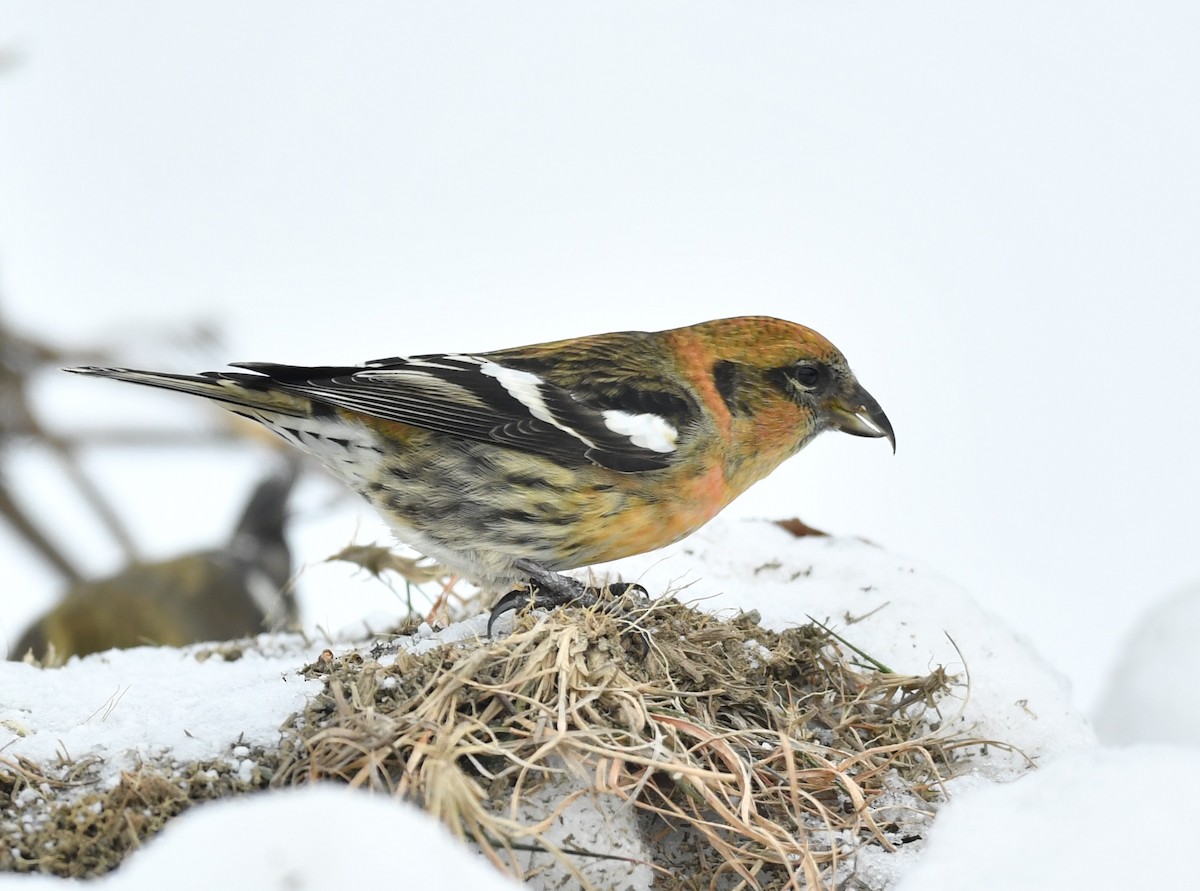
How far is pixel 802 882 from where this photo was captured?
2.66 meters

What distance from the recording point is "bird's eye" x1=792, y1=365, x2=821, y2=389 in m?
4.34

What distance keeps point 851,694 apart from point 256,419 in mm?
2144

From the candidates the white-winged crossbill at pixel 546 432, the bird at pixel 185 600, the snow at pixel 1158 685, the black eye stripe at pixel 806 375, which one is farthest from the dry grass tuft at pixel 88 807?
the snow at pixel 1158 685

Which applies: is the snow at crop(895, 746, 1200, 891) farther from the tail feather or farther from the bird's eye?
the tail feather

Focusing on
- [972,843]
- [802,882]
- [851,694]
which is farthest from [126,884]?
[851,694]

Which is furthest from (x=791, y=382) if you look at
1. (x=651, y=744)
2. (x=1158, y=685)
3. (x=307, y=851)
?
(x=307, y=851)

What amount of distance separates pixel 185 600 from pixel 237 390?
5.75 feet

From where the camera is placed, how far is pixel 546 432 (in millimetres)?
4039

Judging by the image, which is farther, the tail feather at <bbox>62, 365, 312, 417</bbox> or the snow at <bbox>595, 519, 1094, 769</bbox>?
the tail feather at <bbox>62, 365, 312, 417</bbox>

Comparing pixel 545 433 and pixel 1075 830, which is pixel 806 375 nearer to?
pixel 545 433

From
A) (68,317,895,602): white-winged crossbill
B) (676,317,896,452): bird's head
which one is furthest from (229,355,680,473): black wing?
(676,317,896,452): bird's head

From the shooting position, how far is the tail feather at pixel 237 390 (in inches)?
157

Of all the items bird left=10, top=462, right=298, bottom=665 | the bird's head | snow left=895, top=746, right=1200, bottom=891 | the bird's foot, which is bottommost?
bird left=10, top=462, right=298, bottom=665

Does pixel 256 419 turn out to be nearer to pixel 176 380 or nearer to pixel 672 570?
pixel 176 380
